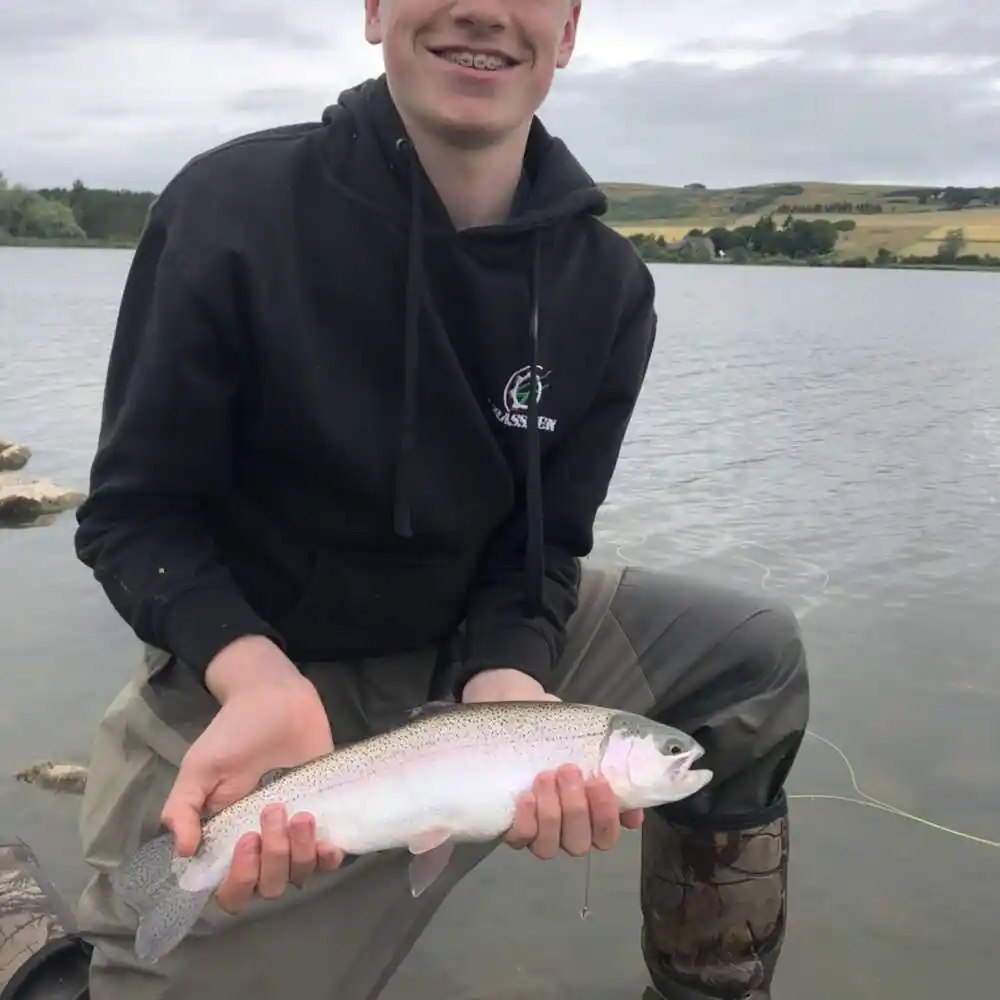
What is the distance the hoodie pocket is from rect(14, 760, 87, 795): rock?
1591 mm

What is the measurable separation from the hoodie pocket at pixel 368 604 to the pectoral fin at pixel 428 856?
608 mm

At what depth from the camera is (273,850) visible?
7.84 feet

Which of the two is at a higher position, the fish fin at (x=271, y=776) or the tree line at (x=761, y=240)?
the fish fin at (x=271, y=776)

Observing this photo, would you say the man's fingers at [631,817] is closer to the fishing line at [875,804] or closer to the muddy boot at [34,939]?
the fishing line at [875,804]

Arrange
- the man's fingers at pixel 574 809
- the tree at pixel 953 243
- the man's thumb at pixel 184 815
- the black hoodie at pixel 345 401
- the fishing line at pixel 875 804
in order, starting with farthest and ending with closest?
Result: the tree at pixel 953 243, the fishing line at pixel 875 804, the black hoodie at pixel 345 401, the man's fingers at pixel 574 809, the man's thumb at pixel 184 815

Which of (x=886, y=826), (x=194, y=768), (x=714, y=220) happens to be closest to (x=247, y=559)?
(x=194, y=768)

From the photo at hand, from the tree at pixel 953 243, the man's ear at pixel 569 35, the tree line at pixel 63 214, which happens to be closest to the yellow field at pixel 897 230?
the tree at pixel 953 243

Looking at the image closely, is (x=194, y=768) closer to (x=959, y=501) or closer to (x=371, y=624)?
(x=371, y=624)

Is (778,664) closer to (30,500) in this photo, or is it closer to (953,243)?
(30,500)

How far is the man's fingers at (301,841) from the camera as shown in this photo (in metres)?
2.42

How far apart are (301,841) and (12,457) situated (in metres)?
10.00

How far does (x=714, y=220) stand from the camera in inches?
2660

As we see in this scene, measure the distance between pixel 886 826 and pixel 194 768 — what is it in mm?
2582

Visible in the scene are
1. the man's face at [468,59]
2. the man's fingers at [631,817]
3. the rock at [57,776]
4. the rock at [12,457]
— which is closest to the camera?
the man's fingers at [631,817]
